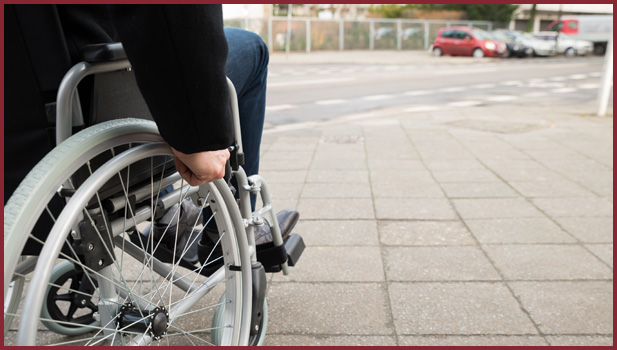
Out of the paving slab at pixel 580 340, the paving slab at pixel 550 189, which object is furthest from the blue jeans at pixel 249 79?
the paving slab at pixel 550 189

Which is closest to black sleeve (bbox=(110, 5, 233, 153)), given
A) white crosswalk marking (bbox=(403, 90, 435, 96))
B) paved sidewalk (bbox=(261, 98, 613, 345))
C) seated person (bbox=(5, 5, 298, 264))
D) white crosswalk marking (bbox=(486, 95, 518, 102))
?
seated person (bbox=(5, 5, 298, 264))

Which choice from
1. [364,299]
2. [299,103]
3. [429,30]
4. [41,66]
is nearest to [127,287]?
[41,66]

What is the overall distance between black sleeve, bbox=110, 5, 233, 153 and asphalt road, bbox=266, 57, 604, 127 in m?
7.52

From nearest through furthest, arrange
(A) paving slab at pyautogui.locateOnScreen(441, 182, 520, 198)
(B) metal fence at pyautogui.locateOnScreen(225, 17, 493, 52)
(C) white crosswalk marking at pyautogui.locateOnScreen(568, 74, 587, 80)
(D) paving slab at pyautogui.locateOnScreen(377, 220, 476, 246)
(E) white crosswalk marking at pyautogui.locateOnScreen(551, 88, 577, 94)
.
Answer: (D) paving slab at pyautogui.locateOnScreen(377, 220, 476, 246), (A) paving slab at pyautogui.locateOnScreen(441, 182, 520, 198), (E) white crosswalk marking at pyautogui.locateOnScreen(551, 88, 577, 94), (C) white crosswalk marking at pyautogui.locateOnScreen(568, 74, 587, 80), (B) metal fence at pyautogui.locateOnScreen(225, 17, 493, 52)

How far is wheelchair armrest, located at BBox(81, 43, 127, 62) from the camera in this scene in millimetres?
1288

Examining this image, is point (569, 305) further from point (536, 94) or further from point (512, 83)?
point (512, 83)

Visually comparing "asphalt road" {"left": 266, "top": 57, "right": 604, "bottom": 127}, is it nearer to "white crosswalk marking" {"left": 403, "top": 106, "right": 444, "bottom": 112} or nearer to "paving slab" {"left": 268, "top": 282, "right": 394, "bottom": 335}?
"white crosswalk marking" {"left": 403, "top": 106, "right": 444, "bottom": 112}

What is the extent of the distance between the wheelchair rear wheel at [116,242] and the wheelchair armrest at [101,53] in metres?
0.14

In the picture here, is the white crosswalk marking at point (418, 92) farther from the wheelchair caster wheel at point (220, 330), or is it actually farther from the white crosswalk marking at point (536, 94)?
the wheelchair caster wheel at point (220, 330)

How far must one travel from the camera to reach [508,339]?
2266mm

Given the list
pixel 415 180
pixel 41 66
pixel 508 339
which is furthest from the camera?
pixel 415 180

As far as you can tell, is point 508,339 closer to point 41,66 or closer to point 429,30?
point 41,66

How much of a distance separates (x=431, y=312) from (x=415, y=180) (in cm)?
254

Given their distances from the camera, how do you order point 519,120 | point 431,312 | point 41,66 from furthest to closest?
1. point 519,120
2. point 431,312
3. point 41,66
